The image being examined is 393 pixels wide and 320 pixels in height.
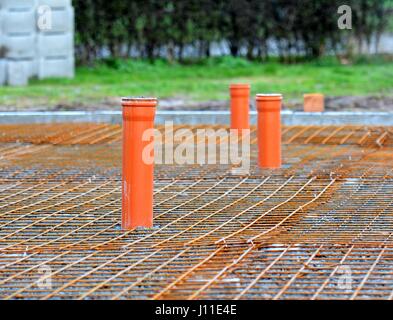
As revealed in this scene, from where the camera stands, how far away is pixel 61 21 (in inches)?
736

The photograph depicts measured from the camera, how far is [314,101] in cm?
1345

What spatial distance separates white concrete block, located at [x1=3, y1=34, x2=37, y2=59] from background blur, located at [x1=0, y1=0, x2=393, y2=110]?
1.01 metres

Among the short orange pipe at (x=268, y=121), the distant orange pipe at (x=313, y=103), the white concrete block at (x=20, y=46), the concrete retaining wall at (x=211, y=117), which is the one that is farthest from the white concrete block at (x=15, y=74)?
the short orange pipe at (x=268, y=121)

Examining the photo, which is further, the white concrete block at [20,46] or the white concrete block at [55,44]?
the white concrete block at [55,44]

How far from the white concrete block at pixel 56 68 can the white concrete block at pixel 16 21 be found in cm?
80

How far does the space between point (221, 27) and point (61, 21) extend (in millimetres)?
4088

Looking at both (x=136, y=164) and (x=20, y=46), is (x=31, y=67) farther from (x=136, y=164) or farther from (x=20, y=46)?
(x=136, y=164)

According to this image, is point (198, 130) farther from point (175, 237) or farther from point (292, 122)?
point (175, 237)

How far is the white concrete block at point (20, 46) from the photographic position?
17922 mm

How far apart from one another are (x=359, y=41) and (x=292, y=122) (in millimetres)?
9439

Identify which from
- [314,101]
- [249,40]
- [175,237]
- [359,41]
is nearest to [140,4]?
[249,40]

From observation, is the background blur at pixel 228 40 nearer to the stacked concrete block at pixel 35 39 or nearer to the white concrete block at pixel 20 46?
the stacked concrete block at pixel 35 39

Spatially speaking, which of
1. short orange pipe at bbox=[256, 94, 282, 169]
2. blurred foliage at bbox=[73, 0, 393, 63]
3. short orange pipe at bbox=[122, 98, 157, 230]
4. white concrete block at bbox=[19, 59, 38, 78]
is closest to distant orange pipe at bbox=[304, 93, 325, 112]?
short orange pipe at bbox=[256, 94, 282, 169]

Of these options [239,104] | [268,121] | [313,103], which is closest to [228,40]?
[313,103]
